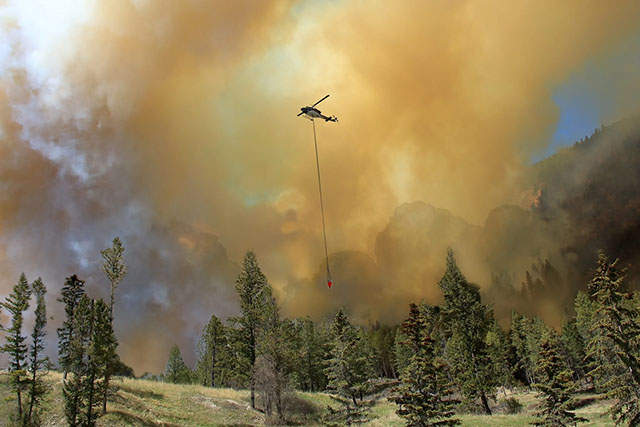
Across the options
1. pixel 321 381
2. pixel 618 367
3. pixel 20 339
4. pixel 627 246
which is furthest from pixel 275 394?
pixel 627 246

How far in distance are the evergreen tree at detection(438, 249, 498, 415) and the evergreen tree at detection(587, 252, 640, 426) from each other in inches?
806

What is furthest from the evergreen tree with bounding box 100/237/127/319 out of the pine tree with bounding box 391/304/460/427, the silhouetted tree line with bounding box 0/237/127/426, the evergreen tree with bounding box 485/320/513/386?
the evergreen tree with bounding box 485/320/513/386

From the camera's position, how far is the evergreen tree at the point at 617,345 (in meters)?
21.3

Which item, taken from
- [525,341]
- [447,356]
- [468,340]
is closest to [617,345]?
[468,340]

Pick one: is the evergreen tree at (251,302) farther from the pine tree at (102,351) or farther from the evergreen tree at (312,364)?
the evergreen tree at (312,364)

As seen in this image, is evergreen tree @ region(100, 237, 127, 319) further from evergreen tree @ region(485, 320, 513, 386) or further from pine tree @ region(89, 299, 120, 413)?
evergreen tree @ region(485, 320, 513, 386)

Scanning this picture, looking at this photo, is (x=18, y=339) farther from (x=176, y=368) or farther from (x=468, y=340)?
(x=176, y=368)

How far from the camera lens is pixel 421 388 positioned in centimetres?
2761

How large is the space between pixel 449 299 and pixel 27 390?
4310cm

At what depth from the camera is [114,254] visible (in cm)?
4284

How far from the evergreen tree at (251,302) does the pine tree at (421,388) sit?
20197 mm

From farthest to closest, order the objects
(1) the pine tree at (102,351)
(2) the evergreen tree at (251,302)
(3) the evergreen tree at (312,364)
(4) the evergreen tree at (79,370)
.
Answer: (3) the evergreen tree at (312,364)
(2) the evergreen tree at (251,302)
(1) the pine tree at (102,351)
(4) the evergreen tree at (79,370)

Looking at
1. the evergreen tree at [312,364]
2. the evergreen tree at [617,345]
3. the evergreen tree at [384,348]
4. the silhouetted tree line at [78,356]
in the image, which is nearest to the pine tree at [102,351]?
the silhouetted tree line at [78,356]

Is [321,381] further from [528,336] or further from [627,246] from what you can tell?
[627,246]
